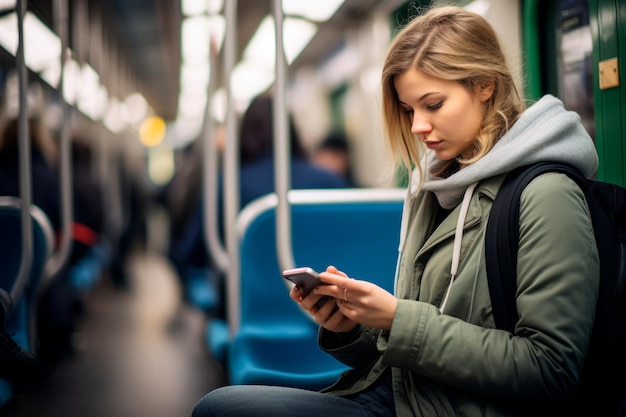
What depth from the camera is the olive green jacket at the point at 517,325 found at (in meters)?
0.95

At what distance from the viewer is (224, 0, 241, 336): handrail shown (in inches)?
86.0

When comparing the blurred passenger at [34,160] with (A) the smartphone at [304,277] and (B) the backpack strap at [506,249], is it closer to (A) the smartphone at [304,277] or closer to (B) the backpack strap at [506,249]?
(A) the smartphone at [304,277]

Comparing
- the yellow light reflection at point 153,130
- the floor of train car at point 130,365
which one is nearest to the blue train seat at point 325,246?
the floor of train car at point 130,365

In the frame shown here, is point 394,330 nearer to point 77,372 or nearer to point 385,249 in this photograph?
point 385,249

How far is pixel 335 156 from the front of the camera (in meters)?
4.58

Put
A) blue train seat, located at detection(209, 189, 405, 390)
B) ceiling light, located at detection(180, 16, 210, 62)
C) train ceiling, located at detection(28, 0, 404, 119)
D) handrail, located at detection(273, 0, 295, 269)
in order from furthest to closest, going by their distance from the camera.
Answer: ceiling light, located at detection(180, 16, 210, 62), train ceiling, located at detection(28, 0, 404, 119), blue train seat, located at detection(209, 189, 405, 390), handrail, located at detection(273, 0, 295, 269)

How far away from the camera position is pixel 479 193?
44.4 inches

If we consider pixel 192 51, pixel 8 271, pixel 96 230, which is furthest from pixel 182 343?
pixel 192 51

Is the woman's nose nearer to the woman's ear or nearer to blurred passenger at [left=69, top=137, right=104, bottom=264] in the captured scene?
the woman's ear

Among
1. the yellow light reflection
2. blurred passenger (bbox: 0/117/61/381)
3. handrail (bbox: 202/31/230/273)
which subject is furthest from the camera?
the yellow light reflection

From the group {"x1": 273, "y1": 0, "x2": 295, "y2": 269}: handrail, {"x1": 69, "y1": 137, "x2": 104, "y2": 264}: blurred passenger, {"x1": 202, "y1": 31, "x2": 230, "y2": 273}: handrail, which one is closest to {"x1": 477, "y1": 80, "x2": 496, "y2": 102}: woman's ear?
{"x1": 273, "y1": 0, "x2": 295, "y2": 269}: handrail

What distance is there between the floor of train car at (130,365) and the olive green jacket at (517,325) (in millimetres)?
1036

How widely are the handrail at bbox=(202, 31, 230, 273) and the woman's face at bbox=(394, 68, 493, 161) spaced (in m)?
1.65

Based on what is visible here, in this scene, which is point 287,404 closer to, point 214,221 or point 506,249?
point 506,249
